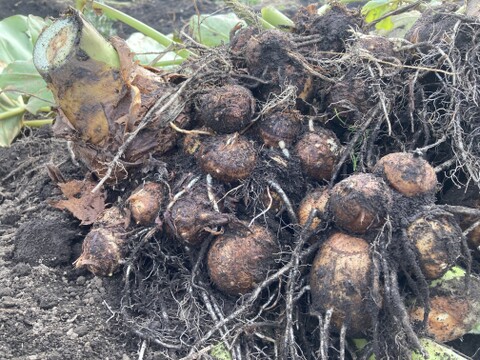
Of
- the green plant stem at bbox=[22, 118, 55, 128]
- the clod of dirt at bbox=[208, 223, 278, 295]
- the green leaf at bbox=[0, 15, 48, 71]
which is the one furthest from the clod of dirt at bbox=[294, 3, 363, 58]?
the green leaf at bbox=[0, 15, 48, 71]

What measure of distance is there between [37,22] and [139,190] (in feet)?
4.46

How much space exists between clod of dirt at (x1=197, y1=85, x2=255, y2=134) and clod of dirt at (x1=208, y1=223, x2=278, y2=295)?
0.34 metres

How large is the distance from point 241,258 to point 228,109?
482mm

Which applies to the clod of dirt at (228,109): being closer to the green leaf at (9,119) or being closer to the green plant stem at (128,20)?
the green plant stem at (128,20)

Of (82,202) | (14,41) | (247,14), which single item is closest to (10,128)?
(14,41)

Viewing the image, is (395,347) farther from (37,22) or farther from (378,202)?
(37,22)

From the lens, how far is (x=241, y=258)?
1.59 m

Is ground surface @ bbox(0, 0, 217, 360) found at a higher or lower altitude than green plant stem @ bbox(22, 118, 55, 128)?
higher

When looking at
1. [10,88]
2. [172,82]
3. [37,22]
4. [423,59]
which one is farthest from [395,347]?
[37,22]

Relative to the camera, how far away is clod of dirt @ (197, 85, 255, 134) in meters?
1.70

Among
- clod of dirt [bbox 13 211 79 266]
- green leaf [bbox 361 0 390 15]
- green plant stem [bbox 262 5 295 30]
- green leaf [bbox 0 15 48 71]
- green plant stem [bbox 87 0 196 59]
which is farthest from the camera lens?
green leaf [bbox 0 15 48 71]

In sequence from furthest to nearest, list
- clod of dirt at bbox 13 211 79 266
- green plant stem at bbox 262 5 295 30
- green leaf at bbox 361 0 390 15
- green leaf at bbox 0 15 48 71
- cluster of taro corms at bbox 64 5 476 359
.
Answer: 1. green leaf at bbox 0 15 48 71
2. green leaf at bbox 361 0 390 15
3. green plant stem at bbox 262 5 295 30
4. clod of dirt at bbox 13 211 79 266
5. cluster of taro corms at bbox 64 5 476 359

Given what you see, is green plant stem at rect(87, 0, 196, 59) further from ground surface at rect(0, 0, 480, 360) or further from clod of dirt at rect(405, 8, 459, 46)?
clod of dirt at rect(405, 8, 459, 46)

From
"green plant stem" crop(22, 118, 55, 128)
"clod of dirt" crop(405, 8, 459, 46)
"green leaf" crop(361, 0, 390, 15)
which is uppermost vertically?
"clod of dirt" crop(405, 8, 459, 46)
